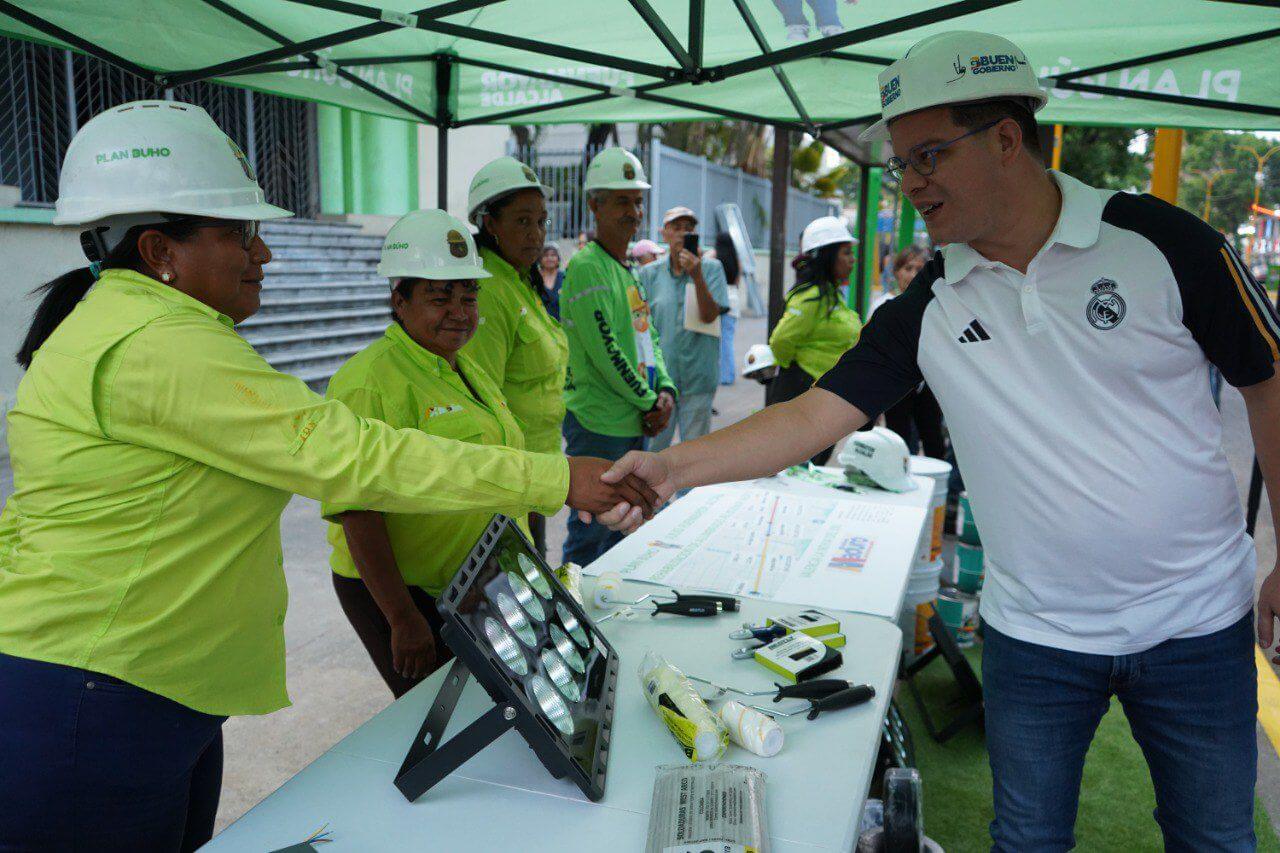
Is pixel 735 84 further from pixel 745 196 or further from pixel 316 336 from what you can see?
pixel 745 196

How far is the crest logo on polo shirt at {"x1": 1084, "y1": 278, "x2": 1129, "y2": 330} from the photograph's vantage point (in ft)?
5.34

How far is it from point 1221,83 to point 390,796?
4.06 metres

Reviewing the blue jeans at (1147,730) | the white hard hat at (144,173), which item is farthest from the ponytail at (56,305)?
the blue jeans at (1147,730)

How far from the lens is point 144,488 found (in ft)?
4.77

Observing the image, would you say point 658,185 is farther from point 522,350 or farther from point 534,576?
point 534,576

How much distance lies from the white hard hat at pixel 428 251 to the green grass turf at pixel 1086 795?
2314 millimetres

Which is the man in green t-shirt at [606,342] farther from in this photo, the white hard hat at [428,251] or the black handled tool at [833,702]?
the black handled tool at [833,702]

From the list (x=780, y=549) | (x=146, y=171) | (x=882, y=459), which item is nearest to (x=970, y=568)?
(x=882, y=459)

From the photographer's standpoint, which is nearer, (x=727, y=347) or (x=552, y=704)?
(x=552, y=704)

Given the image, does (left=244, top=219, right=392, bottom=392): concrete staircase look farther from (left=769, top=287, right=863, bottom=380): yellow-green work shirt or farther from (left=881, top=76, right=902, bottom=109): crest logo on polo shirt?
(left=881, top=76, right=902, bottom=109): crest logo on polo shirt

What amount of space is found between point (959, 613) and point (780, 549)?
166 cm

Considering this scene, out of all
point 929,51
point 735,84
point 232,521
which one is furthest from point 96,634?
point 735,84

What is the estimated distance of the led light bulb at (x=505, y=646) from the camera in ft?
4.89

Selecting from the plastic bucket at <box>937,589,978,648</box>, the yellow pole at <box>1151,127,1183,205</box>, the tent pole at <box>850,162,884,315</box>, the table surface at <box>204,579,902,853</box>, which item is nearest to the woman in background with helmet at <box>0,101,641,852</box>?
the table surface at <box>204,579,902,853</box>
